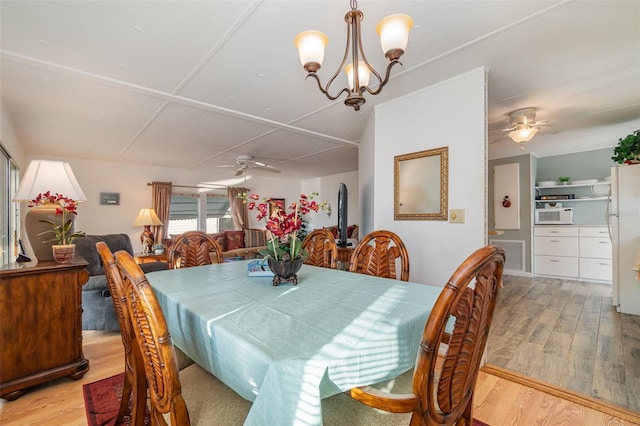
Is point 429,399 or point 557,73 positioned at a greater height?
point 557,73

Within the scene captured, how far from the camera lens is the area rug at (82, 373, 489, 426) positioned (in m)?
1.59

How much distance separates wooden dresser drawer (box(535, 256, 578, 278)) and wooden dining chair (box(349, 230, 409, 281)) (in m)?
4.99

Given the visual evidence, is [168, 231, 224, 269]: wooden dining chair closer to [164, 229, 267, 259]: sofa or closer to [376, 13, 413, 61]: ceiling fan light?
[376, 13, 413, 61]: ceiling fan light

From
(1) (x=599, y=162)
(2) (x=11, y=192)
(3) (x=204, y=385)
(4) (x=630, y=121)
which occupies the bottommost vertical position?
(3) (x=204, y=385)

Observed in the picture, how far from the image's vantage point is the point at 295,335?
2.91 ft

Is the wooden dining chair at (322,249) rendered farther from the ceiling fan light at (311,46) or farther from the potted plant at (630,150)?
the potted plant at (630,150)

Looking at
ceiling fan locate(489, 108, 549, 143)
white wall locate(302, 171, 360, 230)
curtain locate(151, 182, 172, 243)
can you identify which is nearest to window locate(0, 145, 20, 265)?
curtain locate(151, 182, 172, 243)

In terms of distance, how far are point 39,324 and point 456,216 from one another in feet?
10.9

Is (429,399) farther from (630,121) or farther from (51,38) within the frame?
(630,121)

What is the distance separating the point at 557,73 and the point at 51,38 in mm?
4001

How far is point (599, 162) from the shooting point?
4.96 m

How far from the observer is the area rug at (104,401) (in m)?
1.60

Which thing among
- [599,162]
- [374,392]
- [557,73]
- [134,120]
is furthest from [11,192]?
[599,162]

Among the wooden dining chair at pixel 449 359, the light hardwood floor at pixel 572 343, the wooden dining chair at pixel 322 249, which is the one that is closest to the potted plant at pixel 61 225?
the wooden dining chair at pixel 322 249
